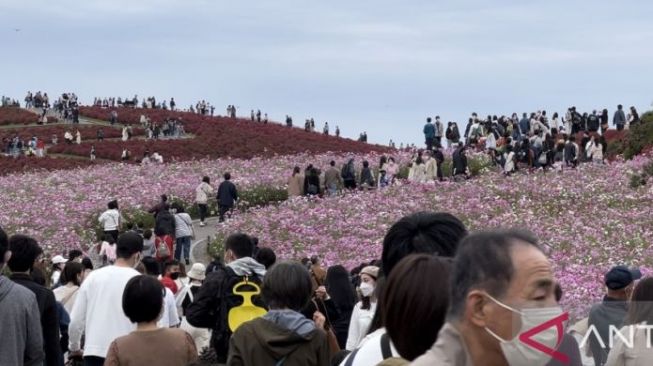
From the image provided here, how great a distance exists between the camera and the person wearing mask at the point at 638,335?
5.35 meters

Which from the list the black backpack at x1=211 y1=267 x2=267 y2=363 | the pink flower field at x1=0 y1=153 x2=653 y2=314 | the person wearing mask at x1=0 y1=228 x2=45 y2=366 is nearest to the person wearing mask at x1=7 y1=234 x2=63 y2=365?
the person wearing mask at x1=0 y1=228 x2=45 y2=366

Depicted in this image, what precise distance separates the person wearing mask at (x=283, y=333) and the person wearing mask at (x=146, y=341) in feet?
1.10

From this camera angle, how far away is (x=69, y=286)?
1017 centimetres

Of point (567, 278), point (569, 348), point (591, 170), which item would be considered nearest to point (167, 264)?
point (567, 278)

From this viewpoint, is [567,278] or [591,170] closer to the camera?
[567,278]

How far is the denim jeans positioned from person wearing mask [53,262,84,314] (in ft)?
37.6

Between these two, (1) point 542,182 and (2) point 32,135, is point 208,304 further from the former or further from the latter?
(2) point 32,135

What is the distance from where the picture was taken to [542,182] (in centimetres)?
2766

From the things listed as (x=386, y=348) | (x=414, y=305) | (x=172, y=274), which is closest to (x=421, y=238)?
(x=386, y=348)

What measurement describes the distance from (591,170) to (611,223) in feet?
27.8

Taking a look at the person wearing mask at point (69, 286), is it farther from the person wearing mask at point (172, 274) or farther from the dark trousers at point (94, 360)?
the dark trousers at point (94, 360)

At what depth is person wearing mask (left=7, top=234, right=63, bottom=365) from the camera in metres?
7.35

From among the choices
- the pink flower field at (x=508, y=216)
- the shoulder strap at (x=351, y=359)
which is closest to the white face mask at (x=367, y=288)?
the shoulder strap at (x=351, y=359)

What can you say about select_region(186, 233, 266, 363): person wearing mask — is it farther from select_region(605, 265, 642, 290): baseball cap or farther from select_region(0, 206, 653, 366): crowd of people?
select_region(605, 265, 642, 290): baseball cap
